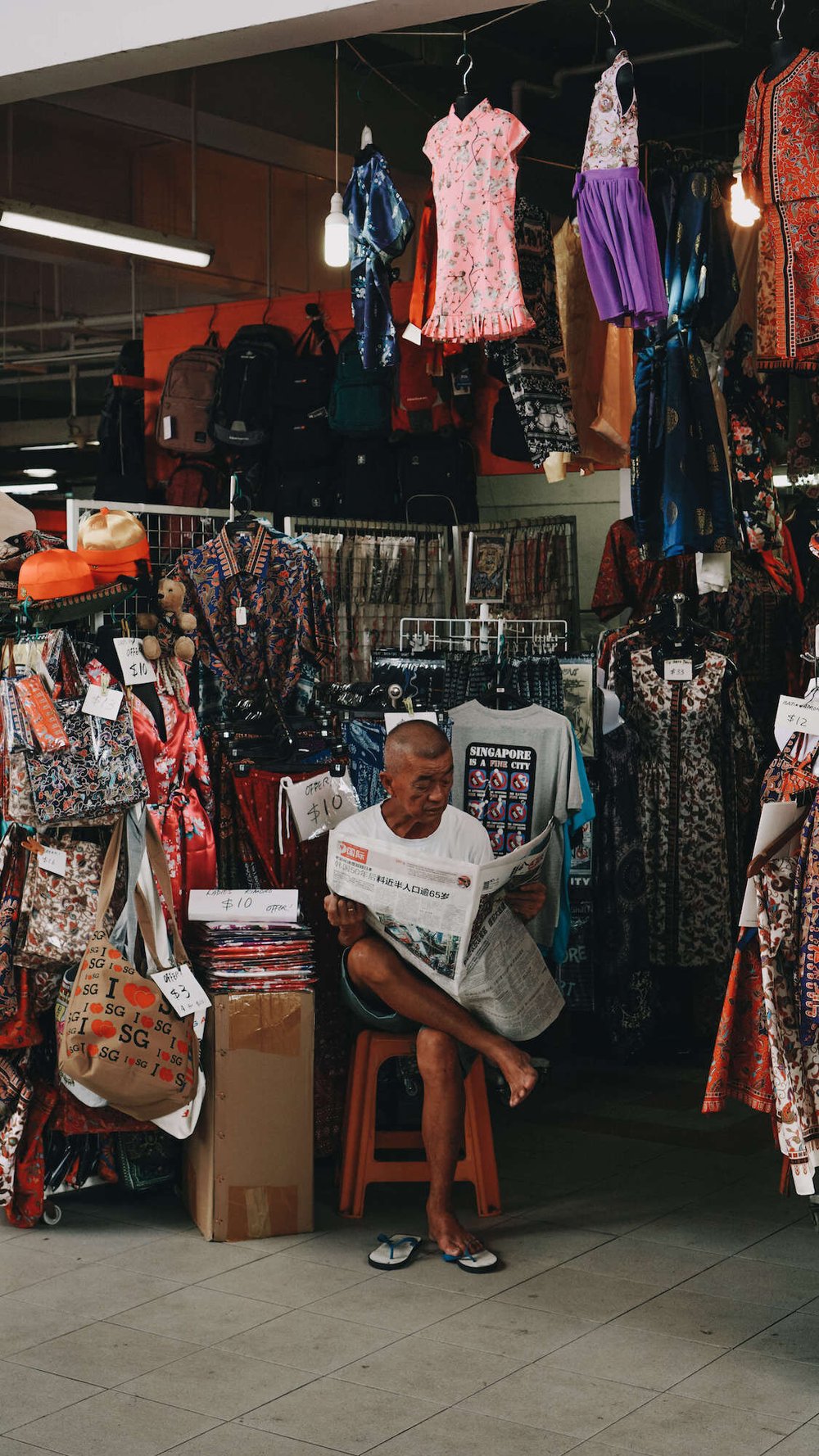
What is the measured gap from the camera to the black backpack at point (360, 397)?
8141 mm

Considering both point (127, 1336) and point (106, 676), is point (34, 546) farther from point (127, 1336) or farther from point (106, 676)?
point (127, 1336)

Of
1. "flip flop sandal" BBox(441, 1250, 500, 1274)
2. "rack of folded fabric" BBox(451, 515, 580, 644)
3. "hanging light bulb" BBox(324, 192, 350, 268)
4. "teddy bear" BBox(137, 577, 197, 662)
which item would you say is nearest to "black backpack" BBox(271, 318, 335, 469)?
"rack of folded fabric" BBox(451, 515, 580, 644)

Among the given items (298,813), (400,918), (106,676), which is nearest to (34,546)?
(106,676)

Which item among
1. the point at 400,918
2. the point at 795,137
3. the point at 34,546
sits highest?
the point at 795,137

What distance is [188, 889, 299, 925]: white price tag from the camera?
461 centimetres

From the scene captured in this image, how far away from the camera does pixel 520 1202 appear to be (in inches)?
184

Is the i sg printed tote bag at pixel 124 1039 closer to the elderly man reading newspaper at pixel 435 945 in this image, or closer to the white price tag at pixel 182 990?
the white price tag at pixel 182 990

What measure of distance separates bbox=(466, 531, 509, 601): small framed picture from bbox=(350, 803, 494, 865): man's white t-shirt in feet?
6.24

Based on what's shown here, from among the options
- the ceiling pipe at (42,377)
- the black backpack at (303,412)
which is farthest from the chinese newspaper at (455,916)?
the ceiling pipe at (42,377)

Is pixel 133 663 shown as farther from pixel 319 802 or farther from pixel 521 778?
pixel 521 778

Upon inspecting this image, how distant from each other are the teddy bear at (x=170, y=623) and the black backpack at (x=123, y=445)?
5.08m

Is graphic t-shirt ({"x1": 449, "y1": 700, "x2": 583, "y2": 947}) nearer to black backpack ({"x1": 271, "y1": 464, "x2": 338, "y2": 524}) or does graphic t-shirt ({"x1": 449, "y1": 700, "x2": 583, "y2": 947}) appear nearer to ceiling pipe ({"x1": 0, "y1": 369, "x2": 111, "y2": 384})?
black backpack ({"x1": 271, "y1": 464, "x2": 338, "y2": 524})

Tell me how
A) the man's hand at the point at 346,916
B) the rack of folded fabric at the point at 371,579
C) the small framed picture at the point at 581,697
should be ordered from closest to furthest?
the man's hand at the point at 346,916, the small framed picture at the point at 581,697, the rack of folded fabric at the point at 371,579

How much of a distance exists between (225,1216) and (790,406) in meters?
3.73
